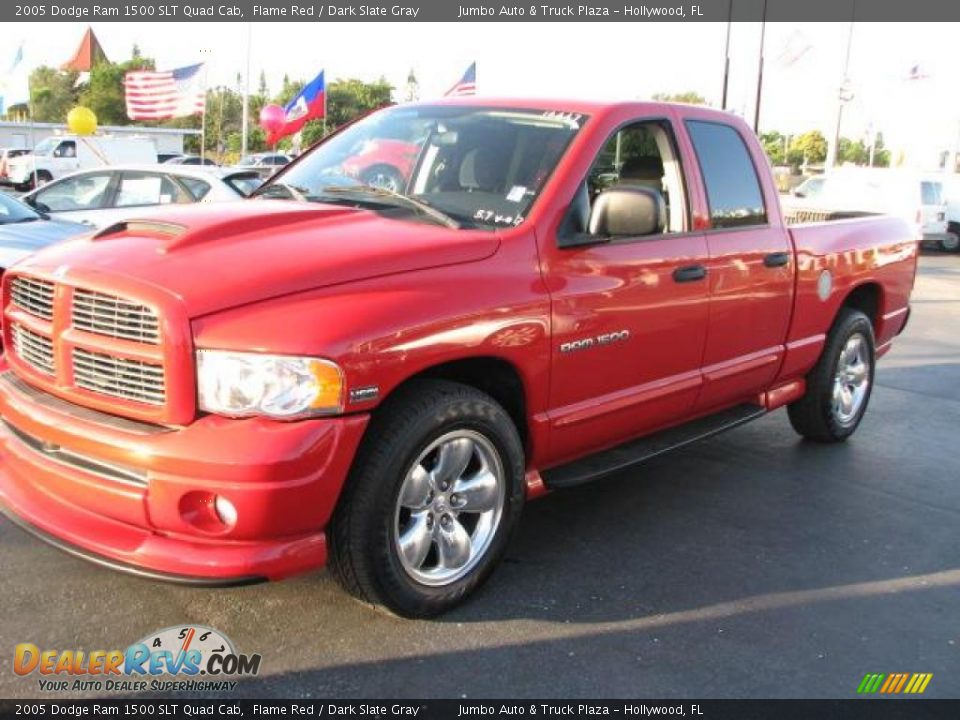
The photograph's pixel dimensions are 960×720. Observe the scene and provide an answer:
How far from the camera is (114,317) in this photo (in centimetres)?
299

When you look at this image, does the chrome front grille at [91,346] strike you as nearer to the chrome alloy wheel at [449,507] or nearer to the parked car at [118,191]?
the chrome alloy wheel at [449,507]

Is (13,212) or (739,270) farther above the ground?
(739,270)

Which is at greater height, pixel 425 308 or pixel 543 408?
pixel 425 308

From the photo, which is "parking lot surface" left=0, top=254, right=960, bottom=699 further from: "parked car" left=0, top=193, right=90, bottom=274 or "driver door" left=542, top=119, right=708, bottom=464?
"parked car" left=0, top=193, right=90, bottom=274

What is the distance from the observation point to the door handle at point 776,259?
4.76 m

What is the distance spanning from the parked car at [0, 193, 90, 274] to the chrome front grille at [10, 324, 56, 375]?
2929 mm

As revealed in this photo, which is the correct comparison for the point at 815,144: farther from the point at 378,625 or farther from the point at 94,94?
the point at 378,625

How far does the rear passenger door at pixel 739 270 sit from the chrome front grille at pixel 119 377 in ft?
8.52

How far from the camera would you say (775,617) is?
3541mm

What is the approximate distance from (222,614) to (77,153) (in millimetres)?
30922

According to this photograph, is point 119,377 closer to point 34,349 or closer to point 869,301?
point 34,349

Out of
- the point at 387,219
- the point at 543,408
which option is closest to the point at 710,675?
the point at 543,408

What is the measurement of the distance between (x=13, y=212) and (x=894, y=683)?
7542 mm

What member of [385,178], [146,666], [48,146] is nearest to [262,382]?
[146,666]
